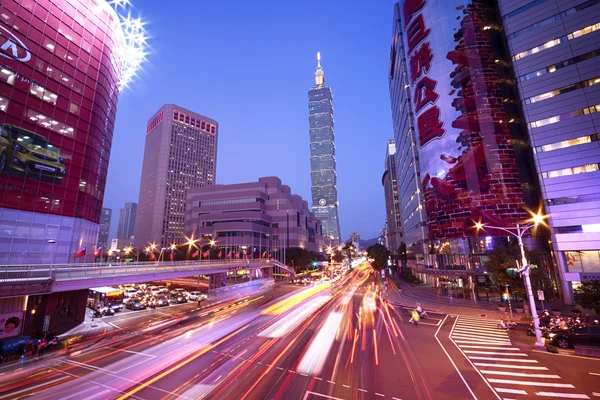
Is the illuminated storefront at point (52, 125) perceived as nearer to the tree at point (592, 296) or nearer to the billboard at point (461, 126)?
the tree at point (592, 296)

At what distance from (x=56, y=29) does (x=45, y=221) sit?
2651 cm

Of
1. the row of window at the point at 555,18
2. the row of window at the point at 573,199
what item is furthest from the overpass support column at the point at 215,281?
the row of window at the point at 555,18

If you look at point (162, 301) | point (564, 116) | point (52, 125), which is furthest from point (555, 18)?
point (52, 125)

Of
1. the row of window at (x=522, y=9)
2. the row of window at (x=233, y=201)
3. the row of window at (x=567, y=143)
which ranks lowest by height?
the row of window at (x=567, y=143)

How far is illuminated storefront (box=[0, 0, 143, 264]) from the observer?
3278cm

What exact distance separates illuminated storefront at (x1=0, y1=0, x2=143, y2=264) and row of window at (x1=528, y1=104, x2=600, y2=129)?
65.8 metres

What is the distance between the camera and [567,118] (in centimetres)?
3894

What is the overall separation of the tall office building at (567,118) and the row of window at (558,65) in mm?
70

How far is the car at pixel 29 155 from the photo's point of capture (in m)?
32.2

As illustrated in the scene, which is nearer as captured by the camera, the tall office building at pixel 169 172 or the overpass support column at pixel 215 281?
the overpass support column at pixel 215 281

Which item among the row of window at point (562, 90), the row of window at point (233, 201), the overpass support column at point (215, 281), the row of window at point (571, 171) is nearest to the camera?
the row of window at point (571, 171)

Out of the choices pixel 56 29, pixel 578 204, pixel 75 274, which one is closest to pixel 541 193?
pixel 578 204

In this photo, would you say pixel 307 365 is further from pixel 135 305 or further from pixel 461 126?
pixel 461 126

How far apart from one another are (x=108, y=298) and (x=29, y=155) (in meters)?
23.2
